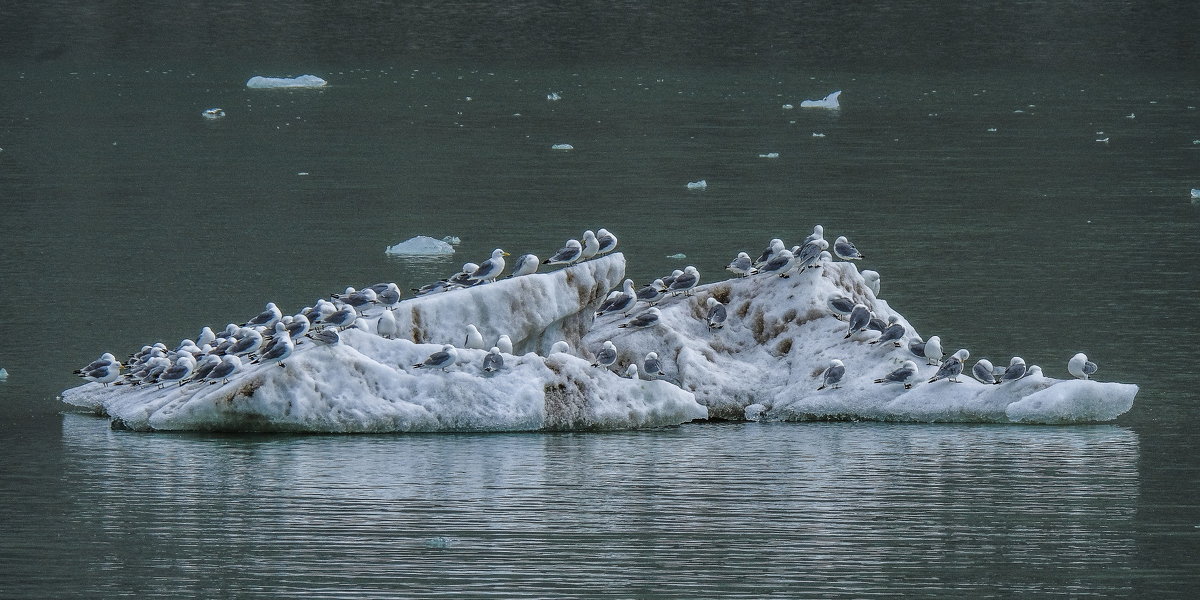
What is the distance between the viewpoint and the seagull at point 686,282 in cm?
1588

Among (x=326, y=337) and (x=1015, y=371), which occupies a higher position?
(x=326, y=337)

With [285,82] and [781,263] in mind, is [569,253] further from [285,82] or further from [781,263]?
[285,82]

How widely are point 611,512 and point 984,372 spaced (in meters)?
4.27

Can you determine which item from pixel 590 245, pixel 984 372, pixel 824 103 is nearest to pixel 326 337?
pixel 590 245

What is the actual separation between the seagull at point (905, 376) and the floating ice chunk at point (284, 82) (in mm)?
39978

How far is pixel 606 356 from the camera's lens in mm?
14281

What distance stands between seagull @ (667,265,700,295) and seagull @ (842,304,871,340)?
4.76 ft

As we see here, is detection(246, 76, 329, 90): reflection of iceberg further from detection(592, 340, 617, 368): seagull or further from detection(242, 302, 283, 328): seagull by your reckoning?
detection(592, 340, 617, 368): seagull

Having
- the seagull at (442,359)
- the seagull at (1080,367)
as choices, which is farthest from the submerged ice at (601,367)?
the seagull at (1080,367)

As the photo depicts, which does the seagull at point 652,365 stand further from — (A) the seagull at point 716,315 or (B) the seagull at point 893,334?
(B) the seagull at point 893,334

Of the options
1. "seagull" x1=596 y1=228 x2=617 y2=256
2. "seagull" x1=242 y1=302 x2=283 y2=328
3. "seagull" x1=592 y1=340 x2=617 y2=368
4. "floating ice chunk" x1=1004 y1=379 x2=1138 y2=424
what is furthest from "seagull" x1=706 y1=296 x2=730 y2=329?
"seagull" x1=242 y1=302 x2=283 y2=328

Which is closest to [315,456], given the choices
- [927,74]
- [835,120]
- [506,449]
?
[506,449]

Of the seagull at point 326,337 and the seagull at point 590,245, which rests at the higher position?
the seagull at point 590,245

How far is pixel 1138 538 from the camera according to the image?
1097 cm
